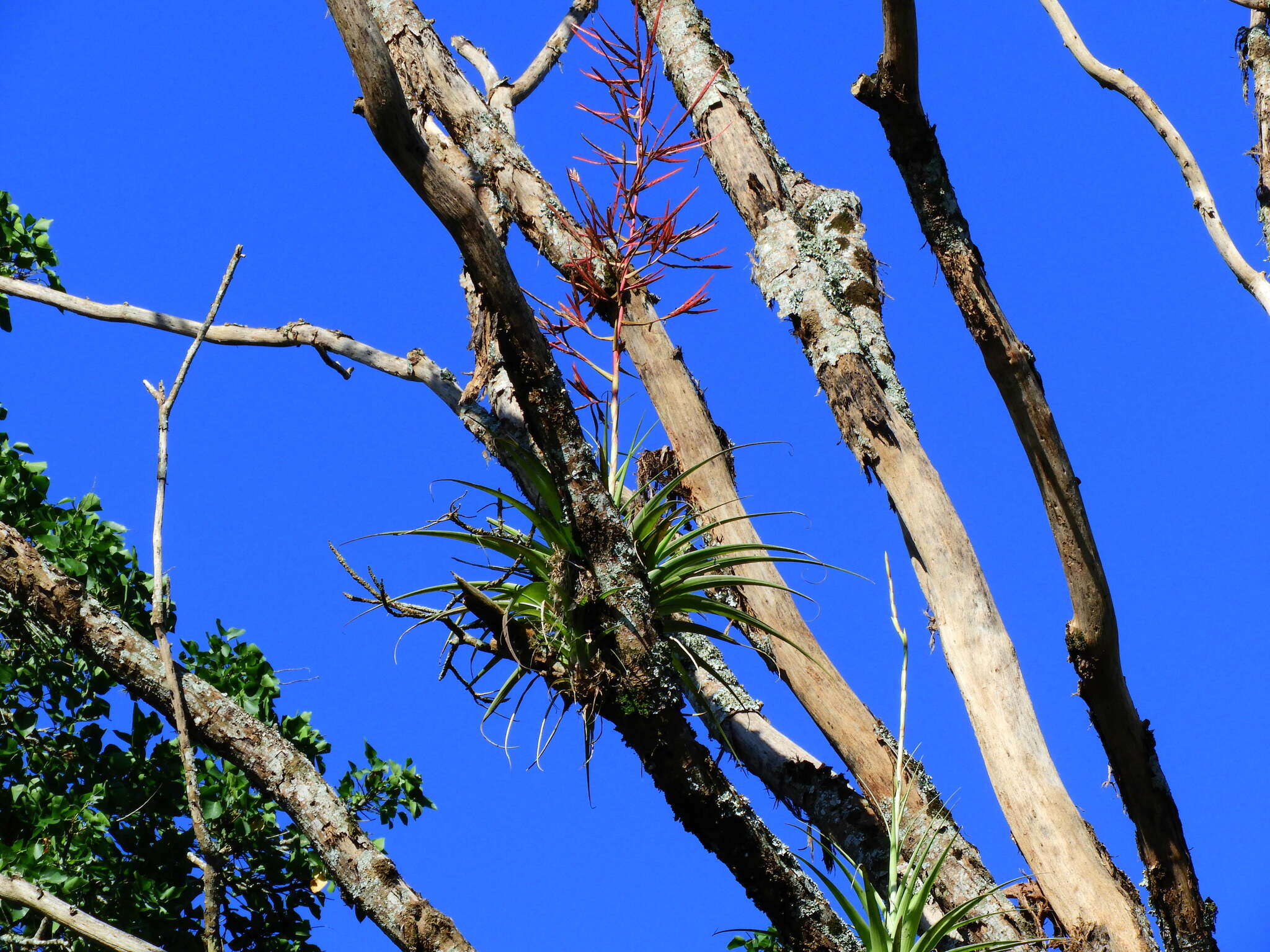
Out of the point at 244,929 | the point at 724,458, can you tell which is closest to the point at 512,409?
the point at 724,458

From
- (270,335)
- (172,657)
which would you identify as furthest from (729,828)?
(270,335)

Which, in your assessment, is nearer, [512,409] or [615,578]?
[615,578]

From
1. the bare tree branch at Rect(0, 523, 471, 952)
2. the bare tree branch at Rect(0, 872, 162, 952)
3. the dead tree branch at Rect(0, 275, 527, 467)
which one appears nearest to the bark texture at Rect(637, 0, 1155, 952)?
the dead tree branch at Rect(0, 275, 527, 467)

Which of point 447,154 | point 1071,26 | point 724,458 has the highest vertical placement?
point 1071,26

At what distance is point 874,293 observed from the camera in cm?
488

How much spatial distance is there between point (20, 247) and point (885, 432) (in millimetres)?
3887

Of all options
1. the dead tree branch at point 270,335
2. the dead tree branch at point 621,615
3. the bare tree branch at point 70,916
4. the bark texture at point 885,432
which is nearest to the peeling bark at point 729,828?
the dead tree branch at point 621,615

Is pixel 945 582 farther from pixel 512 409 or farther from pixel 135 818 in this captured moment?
pixel 135 818

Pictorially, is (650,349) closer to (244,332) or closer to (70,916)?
(244,332)

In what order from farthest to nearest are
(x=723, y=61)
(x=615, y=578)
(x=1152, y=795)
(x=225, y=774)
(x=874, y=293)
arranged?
(x=723, y=61), (x=874, y=293), (x=225, y=774), (x=1152, y=795), (x=615, y=578)

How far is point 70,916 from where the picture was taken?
2908 millimetres

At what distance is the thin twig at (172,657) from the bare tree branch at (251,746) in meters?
0.11

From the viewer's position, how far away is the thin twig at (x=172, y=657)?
2658 millimetres

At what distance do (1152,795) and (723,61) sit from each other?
12.1ft
